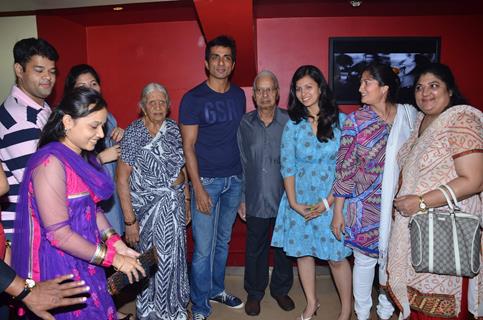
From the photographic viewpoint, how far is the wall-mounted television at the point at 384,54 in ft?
12.1

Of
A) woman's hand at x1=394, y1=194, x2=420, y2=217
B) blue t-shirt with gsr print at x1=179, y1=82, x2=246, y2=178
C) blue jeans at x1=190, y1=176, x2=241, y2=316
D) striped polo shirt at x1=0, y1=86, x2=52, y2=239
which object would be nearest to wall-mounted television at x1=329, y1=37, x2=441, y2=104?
blue t-shirt with gsr print at x1=179, y1=82, x2=246, y2=178

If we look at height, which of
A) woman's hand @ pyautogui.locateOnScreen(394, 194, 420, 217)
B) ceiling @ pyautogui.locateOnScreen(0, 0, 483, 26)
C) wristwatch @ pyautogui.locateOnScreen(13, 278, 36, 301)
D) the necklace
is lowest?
wristwatch @ pyautogui.locateOnScreen(13, 278, 36, 301)

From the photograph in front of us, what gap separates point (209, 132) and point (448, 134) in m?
1.53

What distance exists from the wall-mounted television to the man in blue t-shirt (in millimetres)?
1351

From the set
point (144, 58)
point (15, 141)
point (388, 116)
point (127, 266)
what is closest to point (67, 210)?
point (127, 266)

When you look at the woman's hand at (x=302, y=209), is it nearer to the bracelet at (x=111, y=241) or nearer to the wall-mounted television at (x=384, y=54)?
the bracelet at (x=111, y=241)

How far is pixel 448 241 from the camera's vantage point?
176 centimetres

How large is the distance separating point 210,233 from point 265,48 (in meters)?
1.94

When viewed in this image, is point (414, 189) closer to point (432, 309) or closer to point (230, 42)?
point (432, 309)

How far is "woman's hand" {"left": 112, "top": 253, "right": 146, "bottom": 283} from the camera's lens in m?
1.55

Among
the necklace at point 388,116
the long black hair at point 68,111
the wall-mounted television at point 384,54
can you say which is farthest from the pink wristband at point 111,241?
the wall-mounted television at point 384,54

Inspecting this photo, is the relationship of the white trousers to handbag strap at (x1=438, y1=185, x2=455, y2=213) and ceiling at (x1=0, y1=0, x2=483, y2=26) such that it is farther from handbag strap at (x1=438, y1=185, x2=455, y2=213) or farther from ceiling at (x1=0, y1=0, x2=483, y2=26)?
ceiling at (x1=0, y1=0, x2=483, y2=26)

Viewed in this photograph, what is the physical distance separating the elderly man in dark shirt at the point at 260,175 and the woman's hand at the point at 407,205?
37.7 inches

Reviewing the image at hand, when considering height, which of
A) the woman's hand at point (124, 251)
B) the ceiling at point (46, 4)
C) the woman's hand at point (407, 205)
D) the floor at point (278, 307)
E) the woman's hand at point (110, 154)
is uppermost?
the ceiling at point (46, 4)
